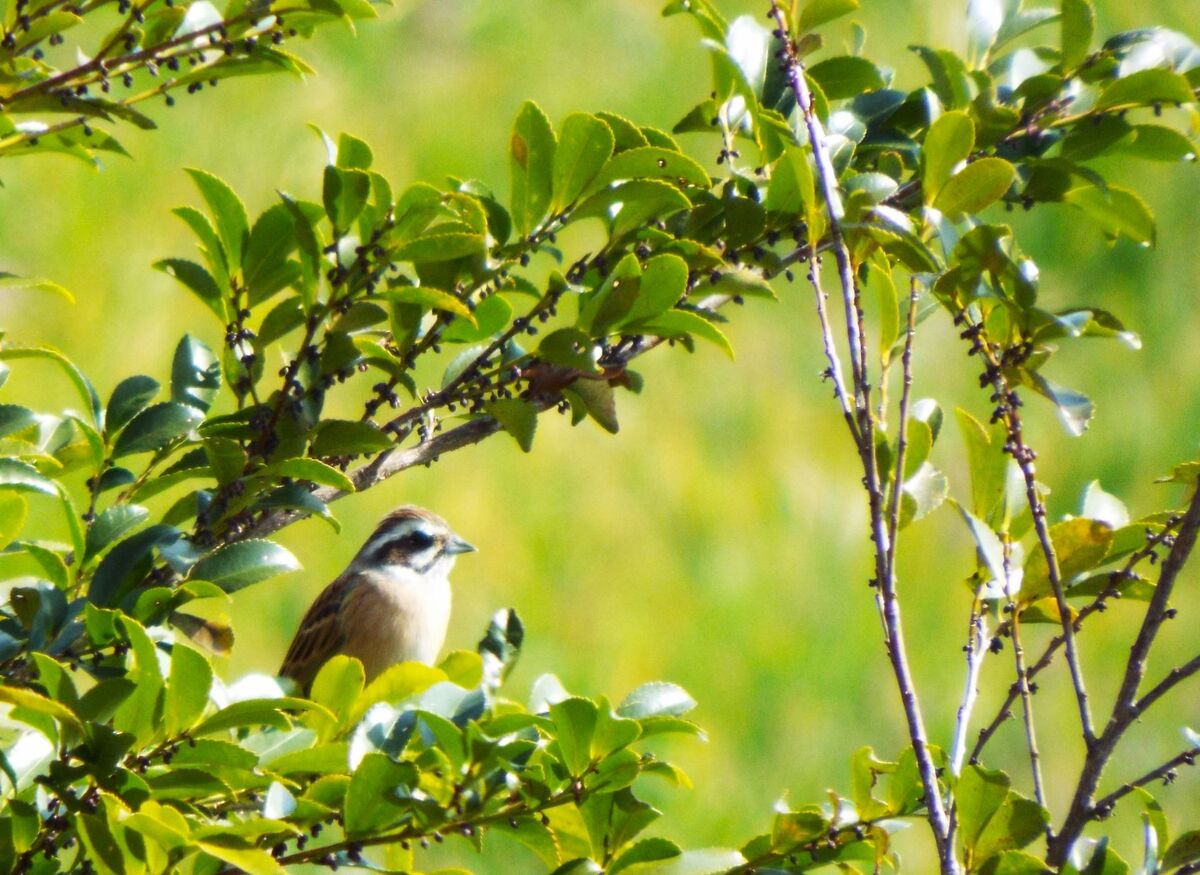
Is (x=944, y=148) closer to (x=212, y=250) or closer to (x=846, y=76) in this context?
(x=846, y=76)

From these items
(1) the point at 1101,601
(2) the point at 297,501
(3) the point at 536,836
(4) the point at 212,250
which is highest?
(4) the point at 212,250

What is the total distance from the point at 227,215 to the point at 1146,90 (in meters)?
1.24

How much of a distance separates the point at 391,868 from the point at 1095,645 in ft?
19.3

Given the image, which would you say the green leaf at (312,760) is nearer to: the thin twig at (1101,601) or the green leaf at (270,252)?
the green leaf at (270,252)

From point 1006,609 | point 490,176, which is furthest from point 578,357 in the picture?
point 490,176

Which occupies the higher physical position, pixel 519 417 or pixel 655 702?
pixel 519 417

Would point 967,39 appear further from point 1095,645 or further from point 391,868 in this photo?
point 1095,645

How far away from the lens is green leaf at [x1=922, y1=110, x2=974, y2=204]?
196cm

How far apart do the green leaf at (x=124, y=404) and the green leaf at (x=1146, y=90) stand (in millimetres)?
1401

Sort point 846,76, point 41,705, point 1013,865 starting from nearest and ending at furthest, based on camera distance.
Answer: point 41,705
point 1013,865
point 846,76

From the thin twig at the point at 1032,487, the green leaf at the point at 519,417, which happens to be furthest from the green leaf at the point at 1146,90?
the green leaf at the point at 519,417

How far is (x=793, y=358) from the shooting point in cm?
816

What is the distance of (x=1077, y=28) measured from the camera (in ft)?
7.38

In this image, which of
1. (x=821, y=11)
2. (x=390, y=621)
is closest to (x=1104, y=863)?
(x=821, y=11)
